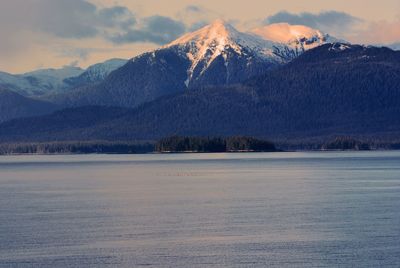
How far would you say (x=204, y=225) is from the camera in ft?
289

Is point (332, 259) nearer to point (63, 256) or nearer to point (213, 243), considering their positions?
point (213, 243)

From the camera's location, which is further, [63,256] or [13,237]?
[13,237]

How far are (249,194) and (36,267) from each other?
5691cm

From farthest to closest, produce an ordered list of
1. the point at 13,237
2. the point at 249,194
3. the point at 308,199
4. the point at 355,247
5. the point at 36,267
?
the point at 249,194 → the point at 308,199 → the point at 13,237 → the point at 355,247 → the point at 36,267

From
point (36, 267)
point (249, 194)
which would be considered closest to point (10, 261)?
point (36, 267)

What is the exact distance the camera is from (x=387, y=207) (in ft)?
333

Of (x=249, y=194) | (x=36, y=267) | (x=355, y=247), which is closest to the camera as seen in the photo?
(x=36, y=267)

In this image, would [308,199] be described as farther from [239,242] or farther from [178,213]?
[239,242]

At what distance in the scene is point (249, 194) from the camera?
12331 centimetres

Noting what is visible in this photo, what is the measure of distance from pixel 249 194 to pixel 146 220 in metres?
32.6

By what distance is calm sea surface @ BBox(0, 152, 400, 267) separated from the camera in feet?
234

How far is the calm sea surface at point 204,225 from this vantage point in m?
71.3

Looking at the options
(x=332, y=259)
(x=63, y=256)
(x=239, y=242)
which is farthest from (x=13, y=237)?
(x=332, y=259)

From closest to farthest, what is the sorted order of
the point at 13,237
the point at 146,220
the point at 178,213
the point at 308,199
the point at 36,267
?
the point at 36,267
the point at 13,237
the point at 146,220
the point at 178,213
the point at 308,199
